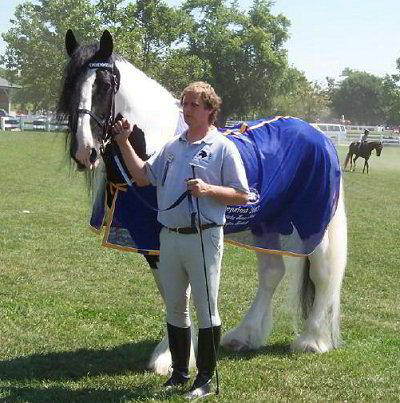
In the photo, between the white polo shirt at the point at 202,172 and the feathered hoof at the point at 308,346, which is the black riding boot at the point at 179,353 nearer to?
the white polo shirt at the point at 202,172

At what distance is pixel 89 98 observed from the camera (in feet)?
11.7

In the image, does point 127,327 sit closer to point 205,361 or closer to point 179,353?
point 179,353

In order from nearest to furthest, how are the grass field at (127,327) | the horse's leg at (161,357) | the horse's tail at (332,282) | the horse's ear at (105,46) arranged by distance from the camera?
the horse's ear at (105,46) → the grass field at (127,327) → the horse's leg at (161,357) → the horse's tail at (332,282)

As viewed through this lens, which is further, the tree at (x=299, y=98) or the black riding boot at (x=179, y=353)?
the tree at (x=299, y=98)

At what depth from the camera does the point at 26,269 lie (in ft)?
23.2

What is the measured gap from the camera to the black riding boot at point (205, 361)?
3.69 metres

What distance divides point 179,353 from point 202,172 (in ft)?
3.89

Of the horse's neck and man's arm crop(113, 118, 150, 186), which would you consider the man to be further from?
the horse's neck

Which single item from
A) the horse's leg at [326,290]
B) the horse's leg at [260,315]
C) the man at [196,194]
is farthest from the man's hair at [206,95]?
the horse's leg at [260,315]

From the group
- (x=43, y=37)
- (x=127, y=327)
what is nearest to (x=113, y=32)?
(x=43, y=37)

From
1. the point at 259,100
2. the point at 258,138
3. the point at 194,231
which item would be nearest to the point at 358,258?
the point at 258,138

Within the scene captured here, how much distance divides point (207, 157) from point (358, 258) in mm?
5492

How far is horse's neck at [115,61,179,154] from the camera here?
389 centimetres

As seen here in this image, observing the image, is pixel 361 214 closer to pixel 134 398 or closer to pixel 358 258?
pixel 358 258
